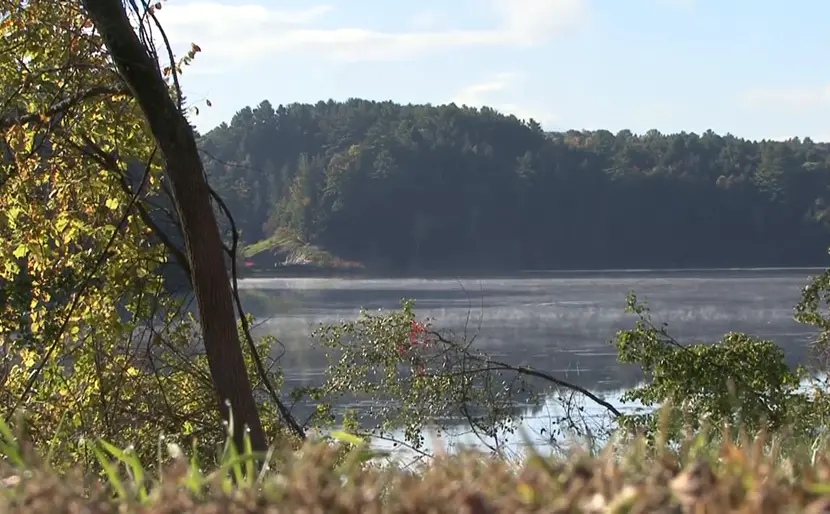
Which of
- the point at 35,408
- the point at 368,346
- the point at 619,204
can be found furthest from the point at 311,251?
the point at 35,408

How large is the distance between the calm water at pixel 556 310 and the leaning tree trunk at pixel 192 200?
26.1 ft

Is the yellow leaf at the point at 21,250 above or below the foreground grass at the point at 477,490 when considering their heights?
above

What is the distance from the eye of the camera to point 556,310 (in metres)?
41.1

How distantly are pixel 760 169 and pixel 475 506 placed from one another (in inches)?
3300

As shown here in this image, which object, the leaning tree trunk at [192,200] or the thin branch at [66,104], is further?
the thin branch at [66,104]

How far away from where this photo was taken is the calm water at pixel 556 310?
2647 cm

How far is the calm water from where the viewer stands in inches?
1042

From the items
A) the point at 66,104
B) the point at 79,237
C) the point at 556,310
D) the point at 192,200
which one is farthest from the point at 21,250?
the point at 556,310

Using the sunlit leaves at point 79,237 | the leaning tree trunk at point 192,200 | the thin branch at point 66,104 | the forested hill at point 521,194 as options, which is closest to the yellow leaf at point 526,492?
the leaning tree trunk at point 192,200

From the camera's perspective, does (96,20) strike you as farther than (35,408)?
No

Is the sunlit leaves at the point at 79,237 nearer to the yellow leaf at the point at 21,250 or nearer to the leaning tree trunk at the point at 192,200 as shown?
the yellow leaf at the point at 21,250

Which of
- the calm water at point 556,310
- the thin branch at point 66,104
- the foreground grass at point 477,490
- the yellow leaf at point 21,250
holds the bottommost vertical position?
the calm water at point 556,310

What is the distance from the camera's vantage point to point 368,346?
46.1 feet

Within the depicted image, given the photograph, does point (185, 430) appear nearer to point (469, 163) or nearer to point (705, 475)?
point (705, 475)
